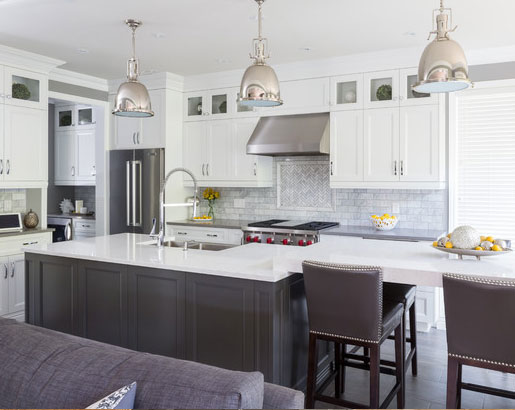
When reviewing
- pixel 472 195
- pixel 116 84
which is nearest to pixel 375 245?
pixel 472 195

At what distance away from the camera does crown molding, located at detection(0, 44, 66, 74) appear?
467 centimetres

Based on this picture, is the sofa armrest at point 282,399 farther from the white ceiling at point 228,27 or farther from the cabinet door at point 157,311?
the white ceiling at point 228,27

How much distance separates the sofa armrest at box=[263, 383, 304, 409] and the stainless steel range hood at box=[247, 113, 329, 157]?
12.3 ft

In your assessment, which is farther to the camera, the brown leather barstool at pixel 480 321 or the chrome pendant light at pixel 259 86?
the chrome pendant light at pixel 259 86

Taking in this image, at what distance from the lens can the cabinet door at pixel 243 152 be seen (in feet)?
18.4

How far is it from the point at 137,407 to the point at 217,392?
234mm

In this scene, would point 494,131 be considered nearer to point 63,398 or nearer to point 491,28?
point 491,28

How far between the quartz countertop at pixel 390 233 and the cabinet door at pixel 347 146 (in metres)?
0.54

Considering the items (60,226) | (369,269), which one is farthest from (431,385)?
(60,226)

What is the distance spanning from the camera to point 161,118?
230 inches

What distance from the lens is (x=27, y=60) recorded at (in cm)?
486

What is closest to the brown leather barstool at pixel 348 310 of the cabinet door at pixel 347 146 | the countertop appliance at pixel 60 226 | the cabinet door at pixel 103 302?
the cabinet door at pixel 103 302

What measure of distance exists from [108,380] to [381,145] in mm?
4023

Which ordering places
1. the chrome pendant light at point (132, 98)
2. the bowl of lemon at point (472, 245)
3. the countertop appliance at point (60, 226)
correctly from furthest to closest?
the countertop appliance at point (60, 226) < the chrome pendant light at point (132, 98) < the bowl of lemon at point (472, 245)
